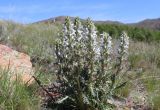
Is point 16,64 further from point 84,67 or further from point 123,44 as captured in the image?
point 123,44

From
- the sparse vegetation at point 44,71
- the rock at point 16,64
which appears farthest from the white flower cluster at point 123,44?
the rock at point 16,64

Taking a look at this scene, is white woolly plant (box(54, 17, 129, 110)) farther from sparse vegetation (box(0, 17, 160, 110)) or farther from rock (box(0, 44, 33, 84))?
rock (box(0, 44, 33, 84))

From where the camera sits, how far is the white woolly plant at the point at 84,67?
6.53m

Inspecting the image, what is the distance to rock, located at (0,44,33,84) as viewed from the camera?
7.75 meters

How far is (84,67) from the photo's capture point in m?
6.81

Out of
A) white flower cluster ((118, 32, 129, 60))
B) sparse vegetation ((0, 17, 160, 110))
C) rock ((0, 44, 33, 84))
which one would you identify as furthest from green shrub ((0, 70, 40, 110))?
white flower cluster ((118, 32, 129, 60))

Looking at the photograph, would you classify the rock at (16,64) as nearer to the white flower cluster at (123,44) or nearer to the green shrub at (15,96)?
the green shrub at (15,96)

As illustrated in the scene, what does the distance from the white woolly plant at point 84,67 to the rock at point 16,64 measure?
74 centimetres

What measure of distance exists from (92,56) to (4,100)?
1249mm

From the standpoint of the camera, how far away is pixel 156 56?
11469 millimetres

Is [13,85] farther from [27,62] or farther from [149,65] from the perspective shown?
[149,65]

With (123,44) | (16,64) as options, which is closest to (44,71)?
(16,64)

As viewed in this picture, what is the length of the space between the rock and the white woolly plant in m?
0.74

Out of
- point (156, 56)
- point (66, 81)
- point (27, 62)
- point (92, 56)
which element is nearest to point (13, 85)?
point (66, 81)
